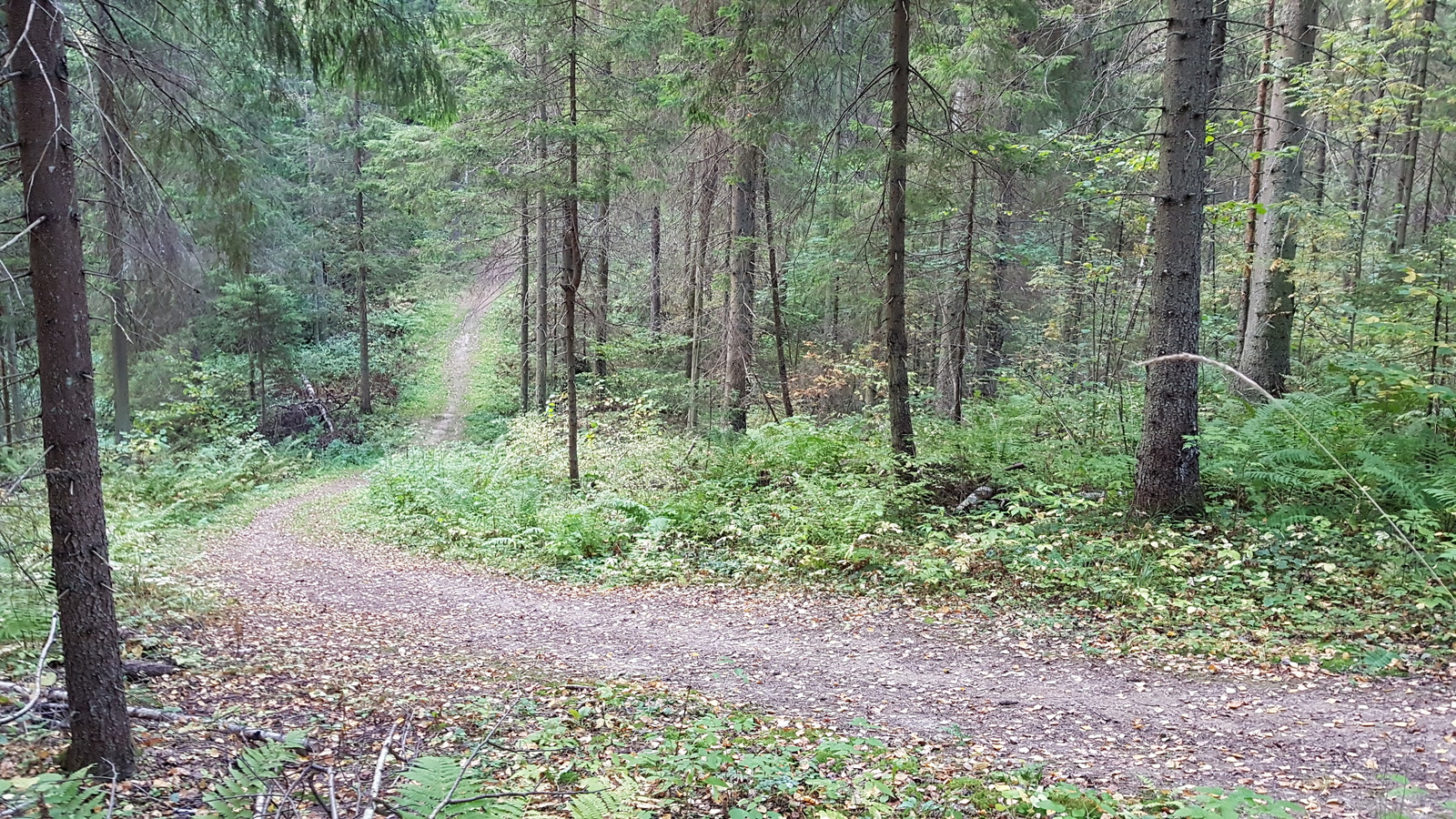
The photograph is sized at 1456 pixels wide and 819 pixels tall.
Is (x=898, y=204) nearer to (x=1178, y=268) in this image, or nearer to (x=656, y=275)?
(x=1178, y=268)

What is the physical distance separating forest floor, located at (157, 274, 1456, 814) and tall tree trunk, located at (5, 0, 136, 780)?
5.56 feet

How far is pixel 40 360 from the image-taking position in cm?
336

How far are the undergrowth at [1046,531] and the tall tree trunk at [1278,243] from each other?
1865mm

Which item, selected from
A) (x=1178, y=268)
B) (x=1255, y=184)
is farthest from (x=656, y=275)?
(x=1178, y=268)

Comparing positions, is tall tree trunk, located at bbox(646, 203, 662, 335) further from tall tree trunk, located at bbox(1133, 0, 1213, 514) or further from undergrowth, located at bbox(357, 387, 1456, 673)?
tall tree trunk, located at bbox(1133, 0, 1213, 514)

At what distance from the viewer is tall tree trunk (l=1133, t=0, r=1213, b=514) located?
6.91 m

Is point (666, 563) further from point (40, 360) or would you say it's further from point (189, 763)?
point (40, 360)

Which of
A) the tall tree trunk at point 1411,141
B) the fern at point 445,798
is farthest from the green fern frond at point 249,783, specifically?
the tall tree trunk at point 1411,141

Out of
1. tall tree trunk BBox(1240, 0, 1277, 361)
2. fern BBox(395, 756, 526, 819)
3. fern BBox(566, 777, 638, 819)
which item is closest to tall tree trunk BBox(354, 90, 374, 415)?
tall tree trunk BBox(1240, 0, 1277, 361)

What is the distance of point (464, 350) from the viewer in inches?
1250

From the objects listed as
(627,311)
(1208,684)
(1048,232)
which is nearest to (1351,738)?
(1208,684)

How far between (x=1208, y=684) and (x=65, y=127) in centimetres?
718

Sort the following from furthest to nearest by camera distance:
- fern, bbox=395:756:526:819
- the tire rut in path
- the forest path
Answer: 1. the forest path
2. the tire rut in path
3. fern, bbox=395:756:526:819

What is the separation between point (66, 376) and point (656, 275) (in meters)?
18.6
